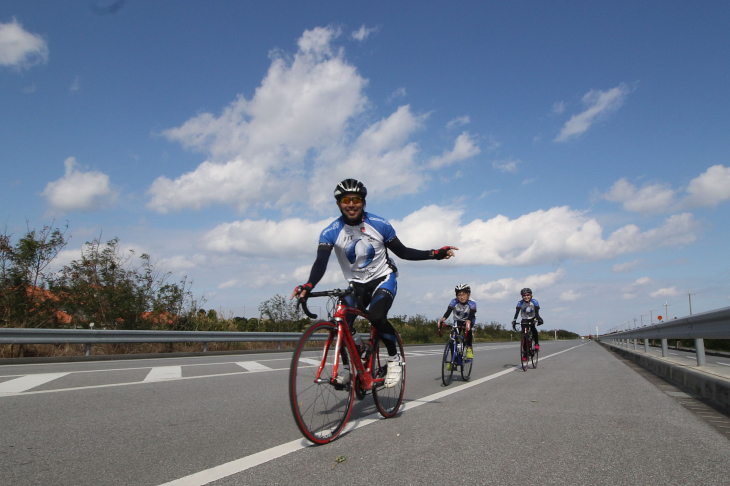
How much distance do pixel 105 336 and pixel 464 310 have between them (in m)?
8.73

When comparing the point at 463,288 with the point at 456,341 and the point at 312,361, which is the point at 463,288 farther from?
the point at 312,361

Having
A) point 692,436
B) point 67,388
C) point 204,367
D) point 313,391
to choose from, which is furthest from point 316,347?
point 204,367

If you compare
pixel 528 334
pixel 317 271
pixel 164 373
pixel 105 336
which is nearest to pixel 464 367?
pixel 528 334

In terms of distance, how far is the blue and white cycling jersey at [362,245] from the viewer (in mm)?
4676

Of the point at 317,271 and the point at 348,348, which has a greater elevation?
the point at 317,271

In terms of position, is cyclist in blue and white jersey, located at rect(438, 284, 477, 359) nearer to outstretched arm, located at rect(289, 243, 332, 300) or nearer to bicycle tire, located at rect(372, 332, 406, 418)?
bicycle tire, located at rect(372, 332, 406, 418)

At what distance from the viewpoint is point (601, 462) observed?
3.33 m

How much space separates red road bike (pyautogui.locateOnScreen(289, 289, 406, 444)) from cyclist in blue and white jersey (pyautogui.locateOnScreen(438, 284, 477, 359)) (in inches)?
180

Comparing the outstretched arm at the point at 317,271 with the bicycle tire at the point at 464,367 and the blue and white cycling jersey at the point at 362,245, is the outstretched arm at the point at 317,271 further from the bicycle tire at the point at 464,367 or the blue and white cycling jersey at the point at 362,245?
the bicycle tire at the point at 464,367

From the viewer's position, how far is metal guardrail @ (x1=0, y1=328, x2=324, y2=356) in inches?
412

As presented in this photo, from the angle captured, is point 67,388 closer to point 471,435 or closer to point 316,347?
point 316,347

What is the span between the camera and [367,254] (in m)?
4.77

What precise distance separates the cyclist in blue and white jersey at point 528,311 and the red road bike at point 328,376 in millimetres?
8505

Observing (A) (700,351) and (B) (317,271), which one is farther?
(A) (700,351)
